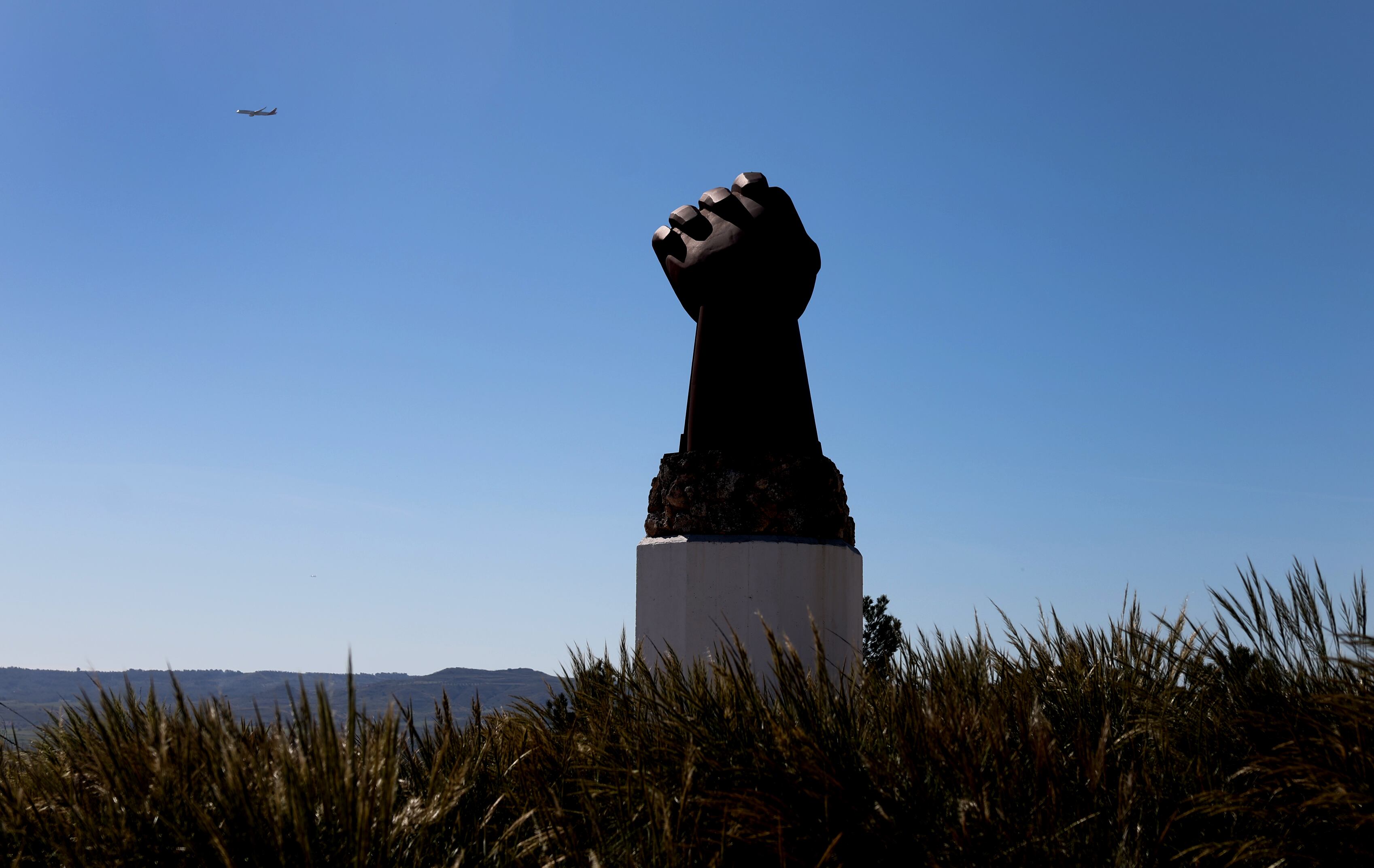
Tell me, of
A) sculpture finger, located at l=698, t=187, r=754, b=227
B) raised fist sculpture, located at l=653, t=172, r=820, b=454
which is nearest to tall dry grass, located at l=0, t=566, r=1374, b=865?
raised fist sculpture, located at l=653, t=172, r=820, b=454

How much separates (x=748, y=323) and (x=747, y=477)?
147 cm

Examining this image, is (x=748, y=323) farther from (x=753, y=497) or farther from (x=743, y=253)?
(x=753, y=497)

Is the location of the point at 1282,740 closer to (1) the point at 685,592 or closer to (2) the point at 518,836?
(2) the point at 518,836

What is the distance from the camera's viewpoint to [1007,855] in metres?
3.92

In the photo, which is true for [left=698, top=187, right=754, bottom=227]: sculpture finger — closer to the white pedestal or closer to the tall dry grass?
the white pedestal

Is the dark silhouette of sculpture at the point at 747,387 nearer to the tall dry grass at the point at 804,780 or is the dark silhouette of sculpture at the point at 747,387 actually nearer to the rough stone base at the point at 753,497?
the rough stone base at the point at 753,497

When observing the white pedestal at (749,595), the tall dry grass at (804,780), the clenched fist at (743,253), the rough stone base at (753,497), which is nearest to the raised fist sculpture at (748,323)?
the clenched fist at (743,253)

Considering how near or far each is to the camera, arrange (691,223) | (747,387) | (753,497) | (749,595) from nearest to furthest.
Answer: (749,595) < (753,497) < (747,387) < (691,223)

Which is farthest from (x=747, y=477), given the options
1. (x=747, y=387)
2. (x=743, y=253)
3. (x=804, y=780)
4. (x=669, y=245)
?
(x=804, y=780)

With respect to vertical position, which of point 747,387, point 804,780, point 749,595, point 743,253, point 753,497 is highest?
point 743,253

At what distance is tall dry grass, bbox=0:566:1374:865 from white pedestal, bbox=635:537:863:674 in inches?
115

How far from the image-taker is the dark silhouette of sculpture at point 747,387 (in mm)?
8859

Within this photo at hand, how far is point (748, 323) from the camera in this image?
9484 mm

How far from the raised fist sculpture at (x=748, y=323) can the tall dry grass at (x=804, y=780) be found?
378 cm
